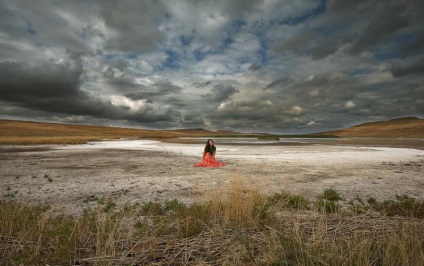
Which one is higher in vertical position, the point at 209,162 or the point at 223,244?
the point at 209,162

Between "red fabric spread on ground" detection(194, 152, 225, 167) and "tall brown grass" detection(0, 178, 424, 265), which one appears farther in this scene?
"red fabric spread on ground" detection(194, 152, 225, 167)

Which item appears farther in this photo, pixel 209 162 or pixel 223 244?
pixel 209 162

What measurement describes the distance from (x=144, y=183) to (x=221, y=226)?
825 cm

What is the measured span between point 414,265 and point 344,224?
207 cm

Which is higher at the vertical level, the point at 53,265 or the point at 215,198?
the point at 215,198

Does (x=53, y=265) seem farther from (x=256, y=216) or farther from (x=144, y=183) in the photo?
(x=144, y=183)

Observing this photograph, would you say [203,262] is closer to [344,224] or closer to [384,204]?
[344,224]

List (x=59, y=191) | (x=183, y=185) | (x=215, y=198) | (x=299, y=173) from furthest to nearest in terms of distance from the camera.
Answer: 1. (x=299, y=173)
2. (x=183, y=185)
3. (x=59, y=191)
4. (x=215, y=198)

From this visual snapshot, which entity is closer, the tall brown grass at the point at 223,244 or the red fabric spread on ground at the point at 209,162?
the tall brown grass at the point at 223,244

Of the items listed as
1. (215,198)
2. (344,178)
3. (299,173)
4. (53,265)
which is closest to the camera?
(53,265)

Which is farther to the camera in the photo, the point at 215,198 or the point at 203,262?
the point at 215,198

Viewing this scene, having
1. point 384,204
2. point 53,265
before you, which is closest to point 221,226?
point 53,265

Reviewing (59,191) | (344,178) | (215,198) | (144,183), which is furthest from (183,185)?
(344,178)

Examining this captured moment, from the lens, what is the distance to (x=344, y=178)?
47.9 feet
